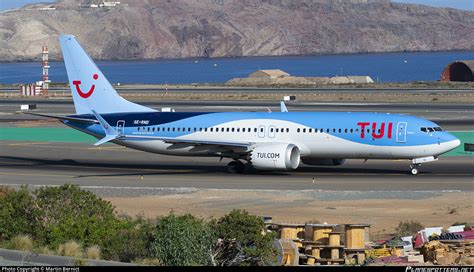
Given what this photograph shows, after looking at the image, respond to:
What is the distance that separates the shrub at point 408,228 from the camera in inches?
1469

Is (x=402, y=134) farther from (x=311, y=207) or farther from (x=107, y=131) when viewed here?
(x=107, y=131)

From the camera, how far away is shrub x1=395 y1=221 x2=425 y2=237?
37319mm

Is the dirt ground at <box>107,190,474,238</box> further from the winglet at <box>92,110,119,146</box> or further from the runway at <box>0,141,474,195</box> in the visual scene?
the winglet at <box>92,110,119,146</box>

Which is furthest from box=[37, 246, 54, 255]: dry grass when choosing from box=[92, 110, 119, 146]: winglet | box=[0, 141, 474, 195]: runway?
box=[92, 110, 119, 146]: winglet

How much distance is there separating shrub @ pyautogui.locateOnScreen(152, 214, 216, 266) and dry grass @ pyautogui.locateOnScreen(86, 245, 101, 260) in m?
1.94

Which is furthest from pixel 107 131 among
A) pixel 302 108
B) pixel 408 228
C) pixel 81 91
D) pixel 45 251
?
pixel 302 108

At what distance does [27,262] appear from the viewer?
2716 cm

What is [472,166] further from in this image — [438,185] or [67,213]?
[67,213]

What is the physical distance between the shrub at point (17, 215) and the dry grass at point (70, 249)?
3576 millimetres

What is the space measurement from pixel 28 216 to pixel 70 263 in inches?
349

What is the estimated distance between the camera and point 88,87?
2370 inches

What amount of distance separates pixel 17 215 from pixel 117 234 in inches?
203

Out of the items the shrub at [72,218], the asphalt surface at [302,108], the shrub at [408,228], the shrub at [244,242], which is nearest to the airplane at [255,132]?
the shrub at [408,228]

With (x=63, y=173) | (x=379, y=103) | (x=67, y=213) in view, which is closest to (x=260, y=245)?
(x=67, y=213)
